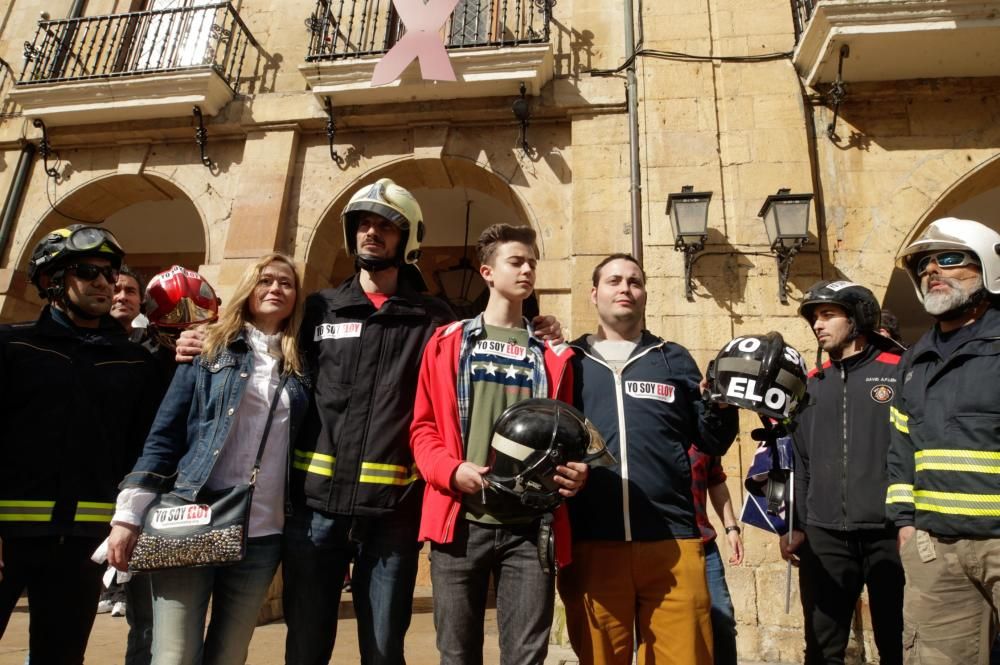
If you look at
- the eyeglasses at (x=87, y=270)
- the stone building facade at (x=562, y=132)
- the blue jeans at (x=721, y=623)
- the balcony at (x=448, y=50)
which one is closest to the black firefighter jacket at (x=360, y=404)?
the eyeglasses at (x=87, y=270)

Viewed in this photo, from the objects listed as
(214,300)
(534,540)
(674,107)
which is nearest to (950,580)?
(534,540)

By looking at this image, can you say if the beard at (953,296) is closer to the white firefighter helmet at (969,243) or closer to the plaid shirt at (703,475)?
the white firefighter helmet at (969,243)

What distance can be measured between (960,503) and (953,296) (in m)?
0.88

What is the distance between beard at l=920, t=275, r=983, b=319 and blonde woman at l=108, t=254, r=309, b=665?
107 inches

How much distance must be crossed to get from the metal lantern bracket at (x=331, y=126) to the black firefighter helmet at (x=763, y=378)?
544cm

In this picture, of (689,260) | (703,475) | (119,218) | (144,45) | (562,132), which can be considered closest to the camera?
(703,475)

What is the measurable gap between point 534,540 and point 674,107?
5.16 metres

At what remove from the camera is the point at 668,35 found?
20.0 ft

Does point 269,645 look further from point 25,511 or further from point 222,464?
point 222,464

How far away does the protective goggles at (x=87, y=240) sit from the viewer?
→ 2.49 metres

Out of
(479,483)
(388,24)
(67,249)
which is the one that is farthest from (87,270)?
(388,24)

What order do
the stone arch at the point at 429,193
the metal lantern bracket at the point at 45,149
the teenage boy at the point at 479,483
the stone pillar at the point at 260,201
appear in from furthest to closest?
the metal lantern bracket at the point at 45,149 < the stone arch at the point at 429,193 < the stone pillar at the point at 260,201 < the teenage boy at the point at 479,483

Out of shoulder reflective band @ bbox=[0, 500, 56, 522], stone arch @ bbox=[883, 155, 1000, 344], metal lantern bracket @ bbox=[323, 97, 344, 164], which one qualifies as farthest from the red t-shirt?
stone arch @ bbox=[883, 155, 1000, 344]

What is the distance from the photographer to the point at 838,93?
5562 mm
